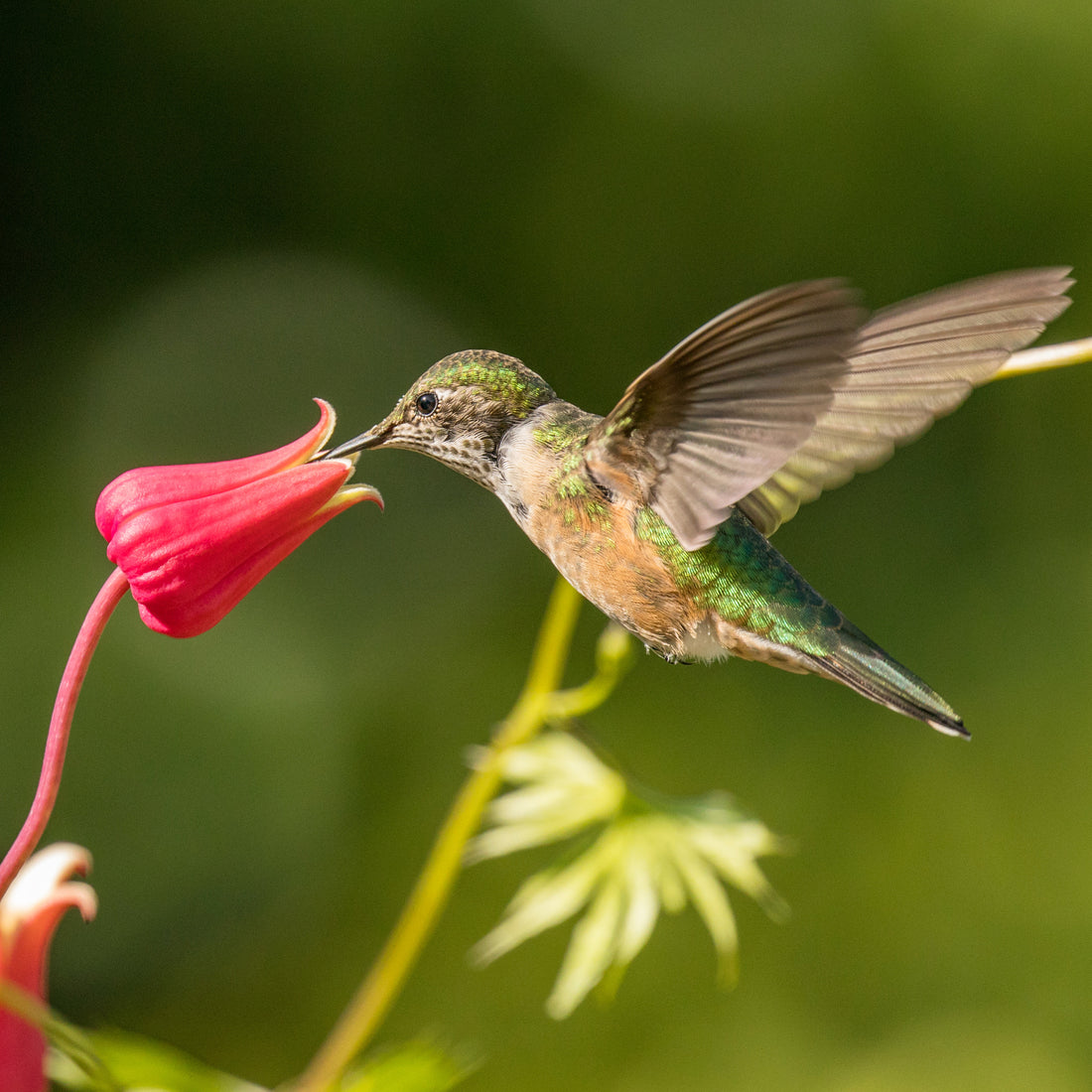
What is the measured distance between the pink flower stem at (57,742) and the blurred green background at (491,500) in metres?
1.87

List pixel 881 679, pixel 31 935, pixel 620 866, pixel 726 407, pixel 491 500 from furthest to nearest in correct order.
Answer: pixel 491 500 → pixel 620 866 → pixel 881 679 → pixel 726 407 → pixel 31 935

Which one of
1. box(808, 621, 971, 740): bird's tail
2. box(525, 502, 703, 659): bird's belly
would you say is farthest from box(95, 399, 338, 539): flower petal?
box(808, 621, 971, 740): bird's tail

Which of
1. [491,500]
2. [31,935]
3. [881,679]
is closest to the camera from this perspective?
[31,935]

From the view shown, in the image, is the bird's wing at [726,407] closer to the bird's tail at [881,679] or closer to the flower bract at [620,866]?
the bird's tail at [881,679]

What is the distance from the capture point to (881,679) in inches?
30.0

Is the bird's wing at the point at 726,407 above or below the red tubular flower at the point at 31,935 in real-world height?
above

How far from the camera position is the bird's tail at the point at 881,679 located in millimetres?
719

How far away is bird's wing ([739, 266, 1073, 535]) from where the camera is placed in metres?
0.67

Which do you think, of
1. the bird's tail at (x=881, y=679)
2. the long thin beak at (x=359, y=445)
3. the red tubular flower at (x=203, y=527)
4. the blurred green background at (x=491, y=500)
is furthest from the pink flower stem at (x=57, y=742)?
the blurred green background at (x=491, y=500)

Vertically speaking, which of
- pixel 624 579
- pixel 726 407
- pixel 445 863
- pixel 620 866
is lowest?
pixel 620 866

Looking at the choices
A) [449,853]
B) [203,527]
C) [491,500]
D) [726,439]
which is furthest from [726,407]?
[491,500]

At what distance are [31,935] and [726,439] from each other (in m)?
0.41

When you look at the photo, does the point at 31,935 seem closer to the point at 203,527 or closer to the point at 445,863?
the point at 203,527

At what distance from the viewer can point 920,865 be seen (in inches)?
92.0
